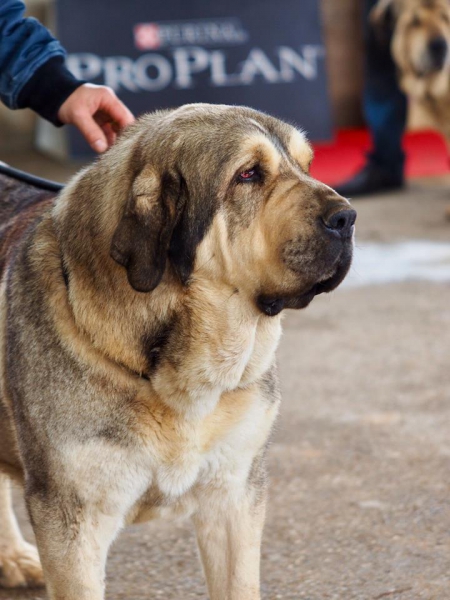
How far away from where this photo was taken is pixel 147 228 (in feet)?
8.27

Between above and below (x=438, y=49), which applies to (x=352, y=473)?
above

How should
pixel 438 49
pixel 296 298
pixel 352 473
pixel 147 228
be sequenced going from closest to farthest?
pixel 147 228 → pixel 296 298 → pixel 352 473 → pixel 438 49

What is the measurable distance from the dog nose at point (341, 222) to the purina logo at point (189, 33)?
820 cm

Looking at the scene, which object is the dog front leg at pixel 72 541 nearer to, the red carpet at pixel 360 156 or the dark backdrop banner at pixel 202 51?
the red carpet at pixel 360 156

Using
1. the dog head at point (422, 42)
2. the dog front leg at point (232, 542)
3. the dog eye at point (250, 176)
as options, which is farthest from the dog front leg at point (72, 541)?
the dog head at point (422, 42)

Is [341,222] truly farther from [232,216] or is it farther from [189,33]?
[189,33]

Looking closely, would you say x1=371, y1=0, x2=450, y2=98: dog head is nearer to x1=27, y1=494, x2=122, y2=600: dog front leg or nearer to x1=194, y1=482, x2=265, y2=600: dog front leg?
x1=194, y1=482, x2=265, y2=600: dog front leg

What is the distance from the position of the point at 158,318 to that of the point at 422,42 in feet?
24.4

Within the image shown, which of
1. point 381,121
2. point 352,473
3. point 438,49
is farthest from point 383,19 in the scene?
point 352,473

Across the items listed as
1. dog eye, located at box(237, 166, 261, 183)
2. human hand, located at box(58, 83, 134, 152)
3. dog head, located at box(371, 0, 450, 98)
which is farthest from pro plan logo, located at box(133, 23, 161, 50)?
dog eye, located at box(237, 166, 261, 183)

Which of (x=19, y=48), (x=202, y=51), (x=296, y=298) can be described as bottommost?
(x=202, y=51)

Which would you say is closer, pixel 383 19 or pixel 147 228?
pixel 147 228

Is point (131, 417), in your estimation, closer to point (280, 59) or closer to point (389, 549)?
point (389, 549)

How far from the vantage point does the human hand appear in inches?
131
